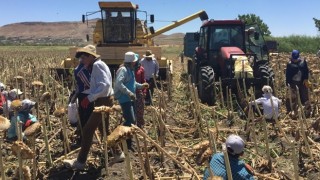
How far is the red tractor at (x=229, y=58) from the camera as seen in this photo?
9805 millimetres

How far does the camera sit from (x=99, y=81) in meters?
5.25

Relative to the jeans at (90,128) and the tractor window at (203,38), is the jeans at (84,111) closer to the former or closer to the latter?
the jeans at (90,128)

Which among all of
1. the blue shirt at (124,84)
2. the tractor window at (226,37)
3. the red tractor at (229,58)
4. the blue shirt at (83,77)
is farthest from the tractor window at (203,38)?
the blue shirt at (83,77)

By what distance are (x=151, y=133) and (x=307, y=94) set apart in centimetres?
347

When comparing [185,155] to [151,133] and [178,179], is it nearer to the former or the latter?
[178,179]

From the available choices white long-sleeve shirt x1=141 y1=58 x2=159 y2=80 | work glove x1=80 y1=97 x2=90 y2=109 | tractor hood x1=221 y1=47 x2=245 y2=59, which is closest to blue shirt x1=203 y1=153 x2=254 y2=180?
work glove x1=80 y1=97 x2=90 y2=109

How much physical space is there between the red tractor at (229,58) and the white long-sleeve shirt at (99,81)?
4.64m

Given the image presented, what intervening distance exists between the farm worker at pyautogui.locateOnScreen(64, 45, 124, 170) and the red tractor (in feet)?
15.0

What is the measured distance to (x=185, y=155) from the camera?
587 cm

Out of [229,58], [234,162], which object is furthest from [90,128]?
[229,58]

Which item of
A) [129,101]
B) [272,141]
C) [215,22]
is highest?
[215,22]

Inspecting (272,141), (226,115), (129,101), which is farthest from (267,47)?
(129,101)

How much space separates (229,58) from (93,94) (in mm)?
5281

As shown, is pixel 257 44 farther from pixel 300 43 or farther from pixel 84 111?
pixel 300 43
